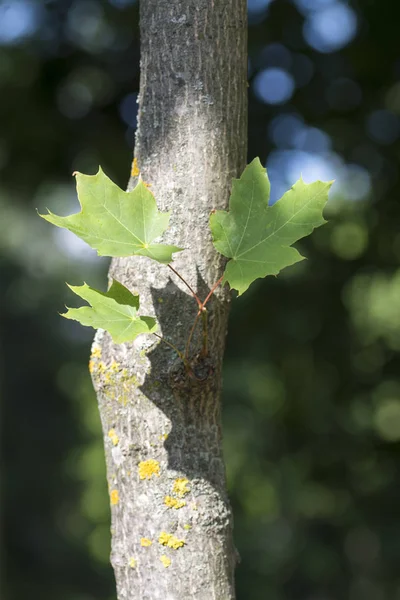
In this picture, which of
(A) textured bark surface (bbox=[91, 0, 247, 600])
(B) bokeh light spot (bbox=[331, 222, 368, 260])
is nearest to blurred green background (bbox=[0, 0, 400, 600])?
(B) bokeh light spot (bbox=[331, 222, 368, 260])

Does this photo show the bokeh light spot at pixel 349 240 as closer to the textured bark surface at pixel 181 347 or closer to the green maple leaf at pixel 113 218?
the textured bark surface at pixel 181 347

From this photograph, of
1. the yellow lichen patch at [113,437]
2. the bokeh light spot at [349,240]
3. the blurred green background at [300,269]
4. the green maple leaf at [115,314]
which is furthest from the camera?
the bokeh light spot at [349,240]

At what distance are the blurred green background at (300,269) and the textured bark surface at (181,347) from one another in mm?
2287

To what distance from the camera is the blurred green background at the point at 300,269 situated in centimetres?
350

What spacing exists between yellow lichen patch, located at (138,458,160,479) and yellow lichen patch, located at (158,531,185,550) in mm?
84

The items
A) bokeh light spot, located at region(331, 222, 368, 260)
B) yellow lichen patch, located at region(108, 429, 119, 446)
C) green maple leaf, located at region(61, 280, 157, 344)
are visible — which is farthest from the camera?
bokeh light spot, located at region(331, 222, 368, 260)

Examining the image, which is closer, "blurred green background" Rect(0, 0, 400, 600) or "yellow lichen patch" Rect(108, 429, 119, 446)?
"yellow lichen patch" Rect(108, 429, 119, 446)

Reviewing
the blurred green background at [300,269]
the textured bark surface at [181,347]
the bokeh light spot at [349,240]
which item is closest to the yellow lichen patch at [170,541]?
the textured bark surface at [181,347]

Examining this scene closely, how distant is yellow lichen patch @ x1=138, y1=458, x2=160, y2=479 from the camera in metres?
0.96

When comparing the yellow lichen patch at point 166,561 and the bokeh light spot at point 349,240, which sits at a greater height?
the bokeh light spot at point 349,240

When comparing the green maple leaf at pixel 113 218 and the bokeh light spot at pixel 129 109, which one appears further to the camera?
the bokeh light spot at pixel 129 109

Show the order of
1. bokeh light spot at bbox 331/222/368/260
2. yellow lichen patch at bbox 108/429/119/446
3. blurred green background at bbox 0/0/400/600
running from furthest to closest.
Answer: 1. bokeh light spot at bbox 331/222/368/260
2. blurred green background at bbox 0/0/400/600
3. yellow lichen patch at bbox 108/429/119/446

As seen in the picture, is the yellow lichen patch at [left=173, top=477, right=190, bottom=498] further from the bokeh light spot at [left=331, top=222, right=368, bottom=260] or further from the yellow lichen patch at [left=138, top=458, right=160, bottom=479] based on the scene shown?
the bokeh light spot at [left=331, top=222, right=368, bottom=260]

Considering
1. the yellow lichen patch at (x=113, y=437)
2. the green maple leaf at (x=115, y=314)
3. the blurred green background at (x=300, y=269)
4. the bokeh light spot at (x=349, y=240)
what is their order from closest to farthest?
the green maple leaf at (x=115, y=314)
the yellow lichen patch at (x=113, y=437)
the blurred green background at (x=300, y=269)
the bokeh light spot at (x=349, y=240)
